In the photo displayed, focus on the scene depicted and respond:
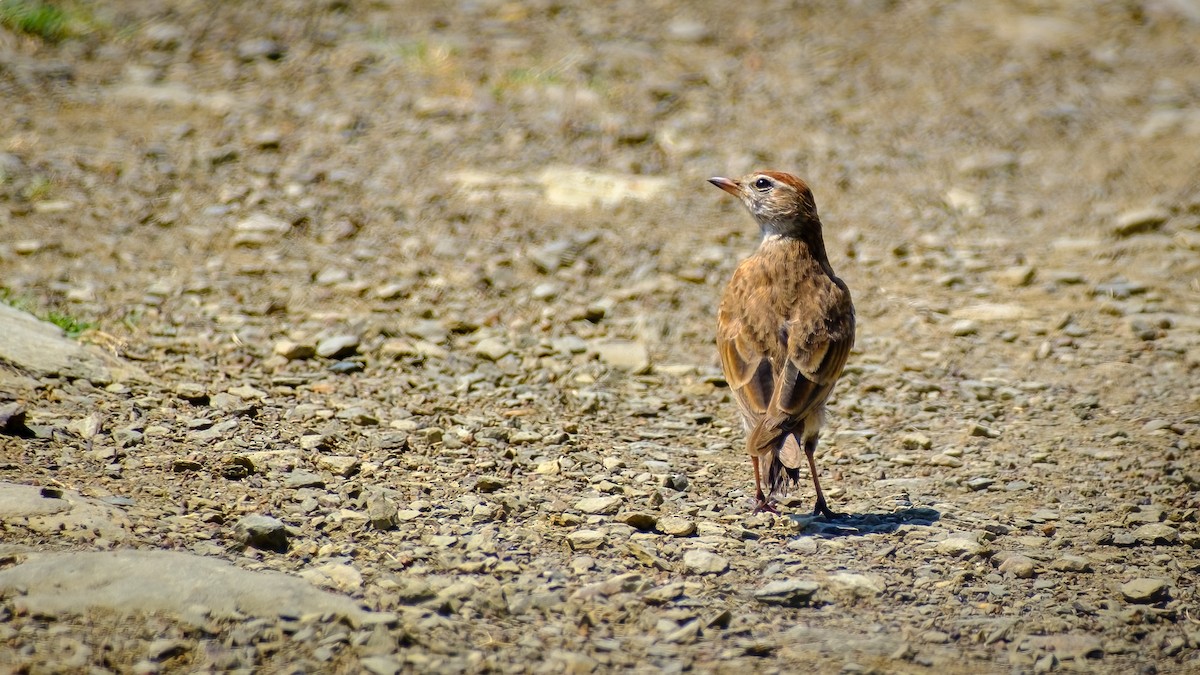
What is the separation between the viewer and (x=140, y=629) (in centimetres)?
382

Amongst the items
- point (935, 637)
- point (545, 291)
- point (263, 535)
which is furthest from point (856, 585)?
point (545, 291)

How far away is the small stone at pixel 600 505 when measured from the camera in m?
5.25

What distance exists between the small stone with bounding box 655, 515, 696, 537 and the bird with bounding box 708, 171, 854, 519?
1.36ft

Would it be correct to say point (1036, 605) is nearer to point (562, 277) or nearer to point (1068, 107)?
point (562, 277)

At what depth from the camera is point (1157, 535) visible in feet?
17.3

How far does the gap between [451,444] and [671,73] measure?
19.7ft

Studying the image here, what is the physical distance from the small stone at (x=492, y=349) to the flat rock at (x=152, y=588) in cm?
308

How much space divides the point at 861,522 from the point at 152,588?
304 centimetres

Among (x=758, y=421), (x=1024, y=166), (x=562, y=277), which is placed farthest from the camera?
(x=1024, y=166)

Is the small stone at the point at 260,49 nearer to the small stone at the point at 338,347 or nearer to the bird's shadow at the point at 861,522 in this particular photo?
the small stone at the point at 338,347

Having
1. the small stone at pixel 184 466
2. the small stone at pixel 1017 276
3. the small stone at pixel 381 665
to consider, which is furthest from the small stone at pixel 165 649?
the small stone at pixel 1017 276

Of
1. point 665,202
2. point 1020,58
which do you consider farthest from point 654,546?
point 1020,58

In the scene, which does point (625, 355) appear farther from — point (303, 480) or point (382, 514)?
point (382, 514)

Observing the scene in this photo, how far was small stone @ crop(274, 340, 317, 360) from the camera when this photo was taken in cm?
687
